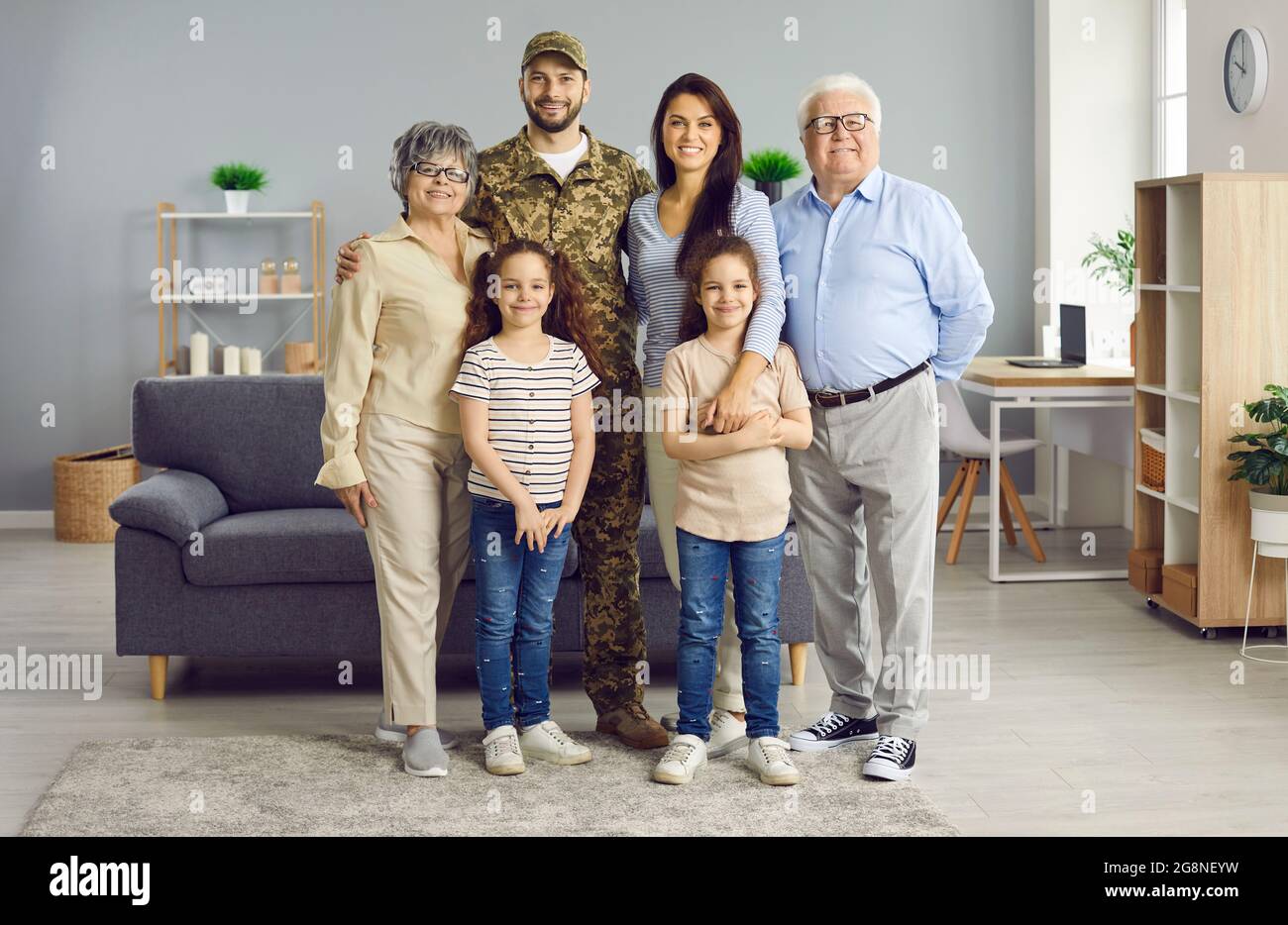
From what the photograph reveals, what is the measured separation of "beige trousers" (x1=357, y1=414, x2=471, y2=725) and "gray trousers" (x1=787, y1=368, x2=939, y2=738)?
0.80m

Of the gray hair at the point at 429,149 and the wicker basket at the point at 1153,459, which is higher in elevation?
the gray hair at the point at 429,149

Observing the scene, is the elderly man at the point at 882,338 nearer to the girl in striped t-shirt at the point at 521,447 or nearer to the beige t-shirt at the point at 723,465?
the beige t-shirt at the point at 723,465

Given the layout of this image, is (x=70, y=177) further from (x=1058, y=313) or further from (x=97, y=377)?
(x=1058, y=313)

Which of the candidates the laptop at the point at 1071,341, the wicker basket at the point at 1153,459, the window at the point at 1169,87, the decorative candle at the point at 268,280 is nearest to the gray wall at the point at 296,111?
the decorative candle at the point at 268,280

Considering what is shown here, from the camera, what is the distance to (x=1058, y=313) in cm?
647

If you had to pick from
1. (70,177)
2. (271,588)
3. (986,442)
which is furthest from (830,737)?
(70,177)

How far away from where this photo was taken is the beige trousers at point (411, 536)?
3012 millimetres

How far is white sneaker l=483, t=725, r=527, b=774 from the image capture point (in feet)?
10.1

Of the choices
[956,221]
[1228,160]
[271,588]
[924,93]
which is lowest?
[271,588]

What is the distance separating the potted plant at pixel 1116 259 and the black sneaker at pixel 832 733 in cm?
308

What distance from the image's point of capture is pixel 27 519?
6.47m

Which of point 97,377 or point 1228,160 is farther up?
point 1228,160

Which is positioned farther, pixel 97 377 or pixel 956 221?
pixel 97 377

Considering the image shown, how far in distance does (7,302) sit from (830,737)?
4832 mm
